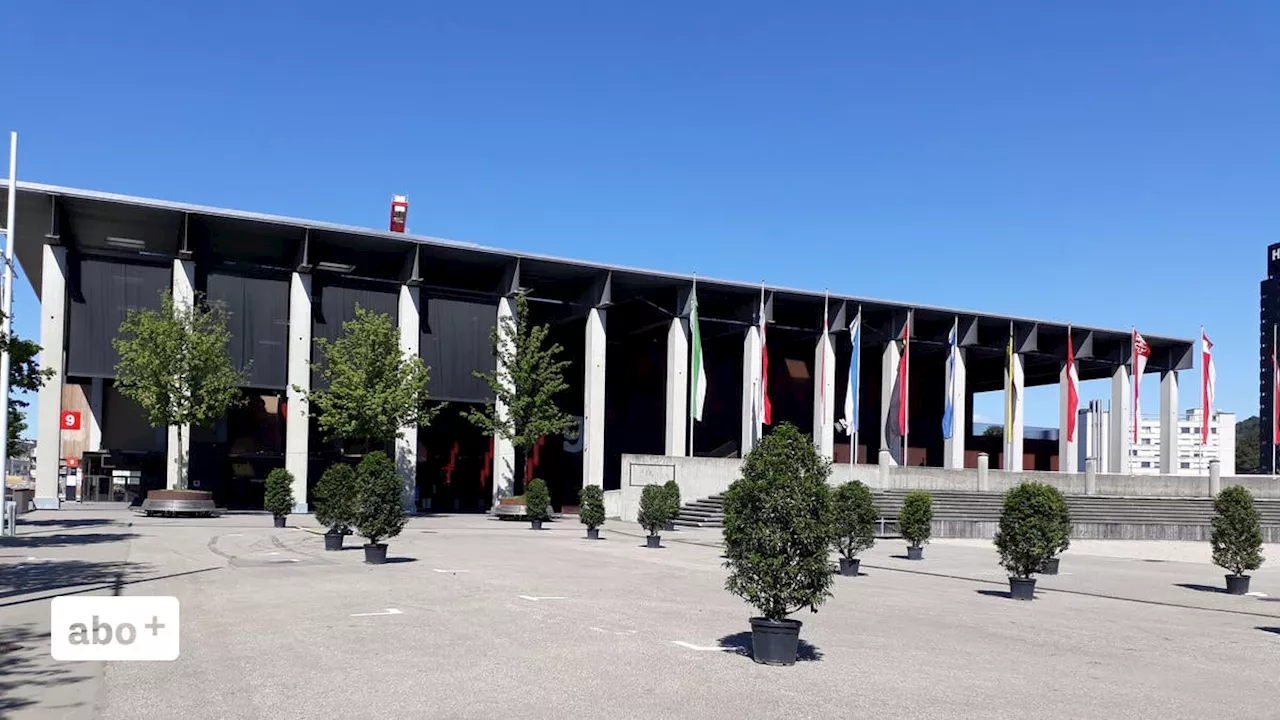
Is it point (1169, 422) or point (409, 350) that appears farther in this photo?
point (1169, 422)

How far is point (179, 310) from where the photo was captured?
140 ft

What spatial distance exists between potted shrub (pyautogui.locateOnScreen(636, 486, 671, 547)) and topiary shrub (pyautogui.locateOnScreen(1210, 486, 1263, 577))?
13981 mm

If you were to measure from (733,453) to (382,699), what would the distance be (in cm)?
5555

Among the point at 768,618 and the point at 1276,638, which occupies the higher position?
the point at 768,618

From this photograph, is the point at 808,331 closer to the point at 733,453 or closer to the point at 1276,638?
the point at 733,453

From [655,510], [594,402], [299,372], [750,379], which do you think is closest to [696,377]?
[594,402]

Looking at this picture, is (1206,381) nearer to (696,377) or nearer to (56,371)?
(696,377)

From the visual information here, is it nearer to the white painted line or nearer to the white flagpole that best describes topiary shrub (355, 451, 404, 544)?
the white painted line

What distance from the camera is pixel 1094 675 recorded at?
1045 cm

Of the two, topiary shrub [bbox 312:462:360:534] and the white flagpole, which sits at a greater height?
the white flagpole

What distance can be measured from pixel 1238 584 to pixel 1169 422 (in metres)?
52.4

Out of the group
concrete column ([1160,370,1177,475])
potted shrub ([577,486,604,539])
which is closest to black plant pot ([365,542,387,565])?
potted shrub ([577,486,604,539])

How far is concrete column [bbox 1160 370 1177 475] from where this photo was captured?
6544 centimetres

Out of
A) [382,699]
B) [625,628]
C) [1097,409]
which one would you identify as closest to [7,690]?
[382,699]
